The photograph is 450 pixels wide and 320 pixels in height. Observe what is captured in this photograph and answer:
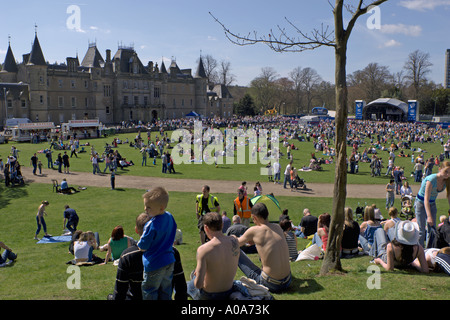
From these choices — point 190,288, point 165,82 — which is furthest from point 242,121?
point 190,288

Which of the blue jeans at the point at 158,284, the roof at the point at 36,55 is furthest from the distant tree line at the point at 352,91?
the blue jeans at the point at 158,284

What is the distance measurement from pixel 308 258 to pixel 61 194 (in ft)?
50.5

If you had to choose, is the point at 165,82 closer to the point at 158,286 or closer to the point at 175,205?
the point at 175,205

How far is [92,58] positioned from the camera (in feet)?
214

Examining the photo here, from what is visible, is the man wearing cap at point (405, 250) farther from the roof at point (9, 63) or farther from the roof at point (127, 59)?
the roof at point (127, 59)

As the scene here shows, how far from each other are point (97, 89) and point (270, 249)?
65.6 m

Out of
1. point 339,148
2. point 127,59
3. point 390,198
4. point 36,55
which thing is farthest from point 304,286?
point 127,59

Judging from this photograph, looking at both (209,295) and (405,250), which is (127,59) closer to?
(405,250)

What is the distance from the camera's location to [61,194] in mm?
19344

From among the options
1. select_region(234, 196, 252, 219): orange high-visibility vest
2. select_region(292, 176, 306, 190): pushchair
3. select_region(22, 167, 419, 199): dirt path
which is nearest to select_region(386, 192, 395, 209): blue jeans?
select_region(22, 167, 419, 199): dirt path

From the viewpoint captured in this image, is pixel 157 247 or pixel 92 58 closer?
pixel 157 247

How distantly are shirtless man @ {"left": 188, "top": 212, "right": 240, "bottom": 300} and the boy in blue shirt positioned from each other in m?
0.43

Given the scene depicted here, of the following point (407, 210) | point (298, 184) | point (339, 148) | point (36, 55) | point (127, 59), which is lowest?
point (407, 210)

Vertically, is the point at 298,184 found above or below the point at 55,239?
above
